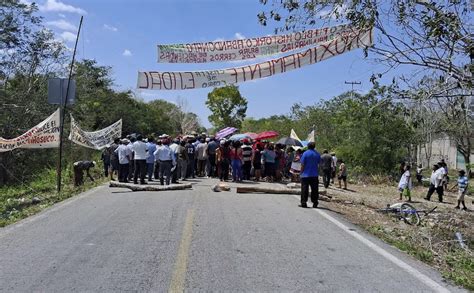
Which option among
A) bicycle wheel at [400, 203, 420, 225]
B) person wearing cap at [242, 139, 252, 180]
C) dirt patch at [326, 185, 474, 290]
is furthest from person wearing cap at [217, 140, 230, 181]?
bicycle wheel at [400, 203, 420, 225]

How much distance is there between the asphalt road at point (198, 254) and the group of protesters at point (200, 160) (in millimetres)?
5284

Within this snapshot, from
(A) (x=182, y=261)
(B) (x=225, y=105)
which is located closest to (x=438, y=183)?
(A) (x=182, y=261)

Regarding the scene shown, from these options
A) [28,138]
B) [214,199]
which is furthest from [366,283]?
[28,138]

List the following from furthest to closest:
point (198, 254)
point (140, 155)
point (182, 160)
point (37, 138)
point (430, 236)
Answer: point (182, 160), point (140, 155), point (37, 138), point (430, 236), point (198, 254)

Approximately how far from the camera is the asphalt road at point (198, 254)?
538cm

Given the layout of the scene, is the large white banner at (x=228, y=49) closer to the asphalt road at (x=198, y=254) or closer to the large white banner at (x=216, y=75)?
the large white banner at (x=216, y=75)

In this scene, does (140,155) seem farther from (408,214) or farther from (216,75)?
(408,214)

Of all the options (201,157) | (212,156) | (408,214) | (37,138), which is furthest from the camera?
(201,157)

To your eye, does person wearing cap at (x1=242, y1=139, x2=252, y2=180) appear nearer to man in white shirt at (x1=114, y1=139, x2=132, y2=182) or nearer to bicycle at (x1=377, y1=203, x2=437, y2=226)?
man in white shirt at (x1=114, y1=139, x2=132, y2=182)

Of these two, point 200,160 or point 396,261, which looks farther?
point 200,160

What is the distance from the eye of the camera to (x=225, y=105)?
51500mm

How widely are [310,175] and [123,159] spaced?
712 centimetres

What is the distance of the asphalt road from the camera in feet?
17.6

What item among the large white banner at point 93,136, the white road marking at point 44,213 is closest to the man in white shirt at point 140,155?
the white road marking at point 44,213
